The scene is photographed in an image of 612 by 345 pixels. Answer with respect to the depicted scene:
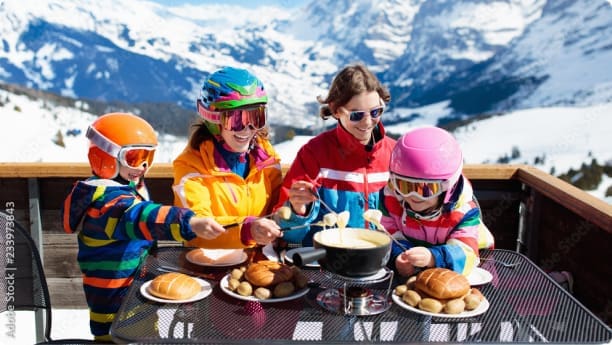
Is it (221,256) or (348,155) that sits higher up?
(348,155)

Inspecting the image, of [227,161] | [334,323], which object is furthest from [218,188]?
[334,323]

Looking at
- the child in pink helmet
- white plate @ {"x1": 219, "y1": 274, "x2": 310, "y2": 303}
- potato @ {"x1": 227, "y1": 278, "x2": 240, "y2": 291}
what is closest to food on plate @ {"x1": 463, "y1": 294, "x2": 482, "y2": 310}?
the child in pink helmet

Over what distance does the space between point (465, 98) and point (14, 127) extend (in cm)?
14623

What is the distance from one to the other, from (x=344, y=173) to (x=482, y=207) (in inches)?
59.4

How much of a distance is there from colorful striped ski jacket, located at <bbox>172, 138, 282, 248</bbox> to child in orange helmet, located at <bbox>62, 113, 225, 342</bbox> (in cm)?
21

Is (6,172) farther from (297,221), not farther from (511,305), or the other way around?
(511,305)

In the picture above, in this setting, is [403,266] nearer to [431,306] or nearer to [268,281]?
[431,306]

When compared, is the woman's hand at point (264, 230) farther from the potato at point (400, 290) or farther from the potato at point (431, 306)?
the potato at point (431, 306)

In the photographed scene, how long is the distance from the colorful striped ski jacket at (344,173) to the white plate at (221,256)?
1.46 ft

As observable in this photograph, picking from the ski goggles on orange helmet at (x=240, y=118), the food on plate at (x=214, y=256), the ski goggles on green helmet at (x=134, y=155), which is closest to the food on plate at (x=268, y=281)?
the food on plate at (x=214, y=256)

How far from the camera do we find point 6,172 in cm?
378

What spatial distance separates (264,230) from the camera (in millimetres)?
2250

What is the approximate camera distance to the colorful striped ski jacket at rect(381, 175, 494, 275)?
2.19 meters

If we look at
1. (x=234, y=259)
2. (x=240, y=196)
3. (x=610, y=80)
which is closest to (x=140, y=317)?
(x=234, y=259)
